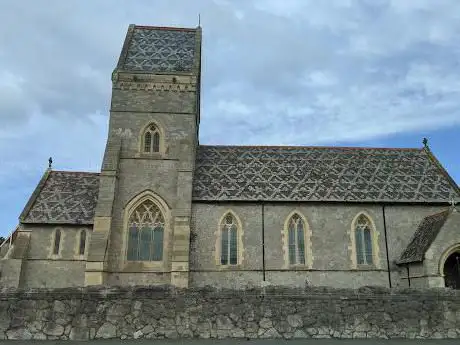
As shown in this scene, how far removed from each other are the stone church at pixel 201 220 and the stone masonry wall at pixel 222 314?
10018 mm

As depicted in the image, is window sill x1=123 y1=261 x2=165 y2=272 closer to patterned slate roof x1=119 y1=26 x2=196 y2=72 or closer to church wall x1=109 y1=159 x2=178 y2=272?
church wall x1=109 y1=159 x2=178 y2=272

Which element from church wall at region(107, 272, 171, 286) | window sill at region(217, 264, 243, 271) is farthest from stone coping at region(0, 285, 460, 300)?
window sill at region(217, 264, 243, 271)

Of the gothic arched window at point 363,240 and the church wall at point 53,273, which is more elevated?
the gothic arched window at point 363,240

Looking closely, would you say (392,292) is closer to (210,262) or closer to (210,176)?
(210,262)

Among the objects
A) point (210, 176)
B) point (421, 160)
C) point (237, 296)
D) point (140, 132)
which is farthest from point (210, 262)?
point (421, 160)

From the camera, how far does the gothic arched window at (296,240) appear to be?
25.5 meters

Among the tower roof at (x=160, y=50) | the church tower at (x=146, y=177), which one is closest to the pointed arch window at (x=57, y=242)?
the church tower at (x=146, y=177)

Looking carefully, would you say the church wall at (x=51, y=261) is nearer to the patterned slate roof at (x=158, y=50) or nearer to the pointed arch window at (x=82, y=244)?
the pointed arch window at (x=82, y=244)

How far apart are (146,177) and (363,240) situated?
13.6m

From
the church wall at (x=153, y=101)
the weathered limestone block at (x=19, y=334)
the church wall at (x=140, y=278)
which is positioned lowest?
the weathered limestone block at (x=19, y=334)

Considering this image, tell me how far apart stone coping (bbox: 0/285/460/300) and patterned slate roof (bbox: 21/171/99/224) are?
1317 centimetres

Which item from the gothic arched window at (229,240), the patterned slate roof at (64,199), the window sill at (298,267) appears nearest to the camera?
the window sill at (298,267)

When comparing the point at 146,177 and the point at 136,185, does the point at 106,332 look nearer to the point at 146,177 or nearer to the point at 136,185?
the point at 136,185

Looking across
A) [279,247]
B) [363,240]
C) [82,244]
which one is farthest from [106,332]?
[363,240]
